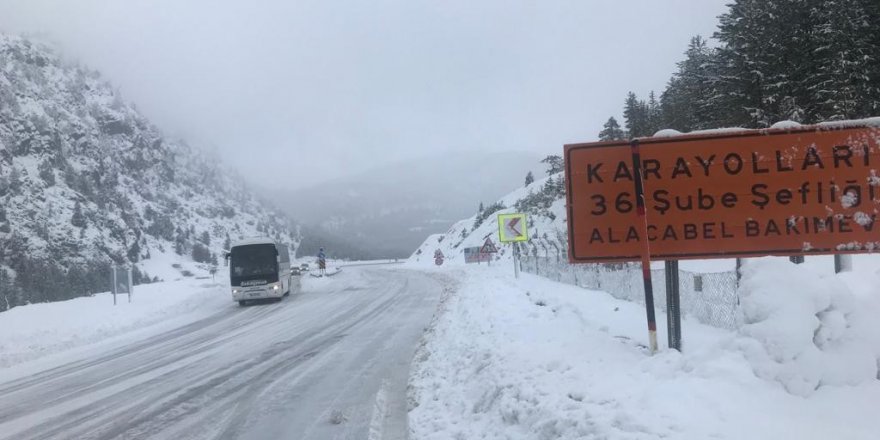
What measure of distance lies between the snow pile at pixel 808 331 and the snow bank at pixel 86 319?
52.8 ft

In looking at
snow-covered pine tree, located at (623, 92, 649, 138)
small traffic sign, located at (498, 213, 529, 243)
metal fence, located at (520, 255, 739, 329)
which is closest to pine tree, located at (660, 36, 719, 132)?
snow-covered pine tree, located at (623, 92, 649, 138)

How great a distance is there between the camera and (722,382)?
4824mm

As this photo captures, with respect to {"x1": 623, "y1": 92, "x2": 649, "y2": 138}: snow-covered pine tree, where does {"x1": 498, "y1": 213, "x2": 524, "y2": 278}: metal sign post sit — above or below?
below

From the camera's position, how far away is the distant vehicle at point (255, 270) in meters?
27.6

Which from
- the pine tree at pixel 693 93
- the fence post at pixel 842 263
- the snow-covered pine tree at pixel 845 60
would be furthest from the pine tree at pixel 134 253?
the fence post at pixel 842 263

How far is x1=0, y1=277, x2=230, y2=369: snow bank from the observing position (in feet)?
51.7

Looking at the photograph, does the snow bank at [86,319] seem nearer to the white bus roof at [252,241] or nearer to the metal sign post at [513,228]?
the white bus roof at [252,241]

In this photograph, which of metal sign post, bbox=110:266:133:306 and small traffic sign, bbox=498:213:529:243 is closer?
metal sign post, bbox=110:266:133:306

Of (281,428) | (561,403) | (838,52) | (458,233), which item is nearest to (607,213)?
(561,403)

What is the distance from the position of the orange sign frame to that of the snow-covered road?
3.64m

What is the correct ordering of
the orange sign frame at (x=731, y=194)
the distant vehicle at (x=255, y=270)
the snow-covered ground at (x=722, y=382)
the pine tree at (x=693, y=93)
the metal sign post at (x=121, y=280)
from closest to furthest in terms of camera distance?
the snow-covered ground at (x=722, y=382), the orange sign frame at (x=731, y=194), the metal sign post at (x=121, y=280), the distant vehicle at (x=255, y=270), the pine tree at (x=693, y=93)

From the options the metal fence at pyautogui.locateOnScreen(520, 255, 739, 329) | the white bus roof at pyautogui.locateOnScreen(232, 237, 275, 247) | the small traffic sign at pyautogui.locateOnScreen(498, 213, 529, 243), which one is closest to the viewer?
the metal fence at pyautogui.locateOnScreen(520, 255, 739, 329)

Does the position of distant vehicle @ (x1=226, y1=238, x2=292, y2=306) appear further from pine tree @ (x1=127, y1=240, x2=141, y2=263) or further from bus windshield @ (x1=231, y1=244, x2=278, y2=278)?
pine tree @ (x1=127, y1=240, x2=141, y2=263)

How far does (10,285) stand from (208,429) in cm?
15363
